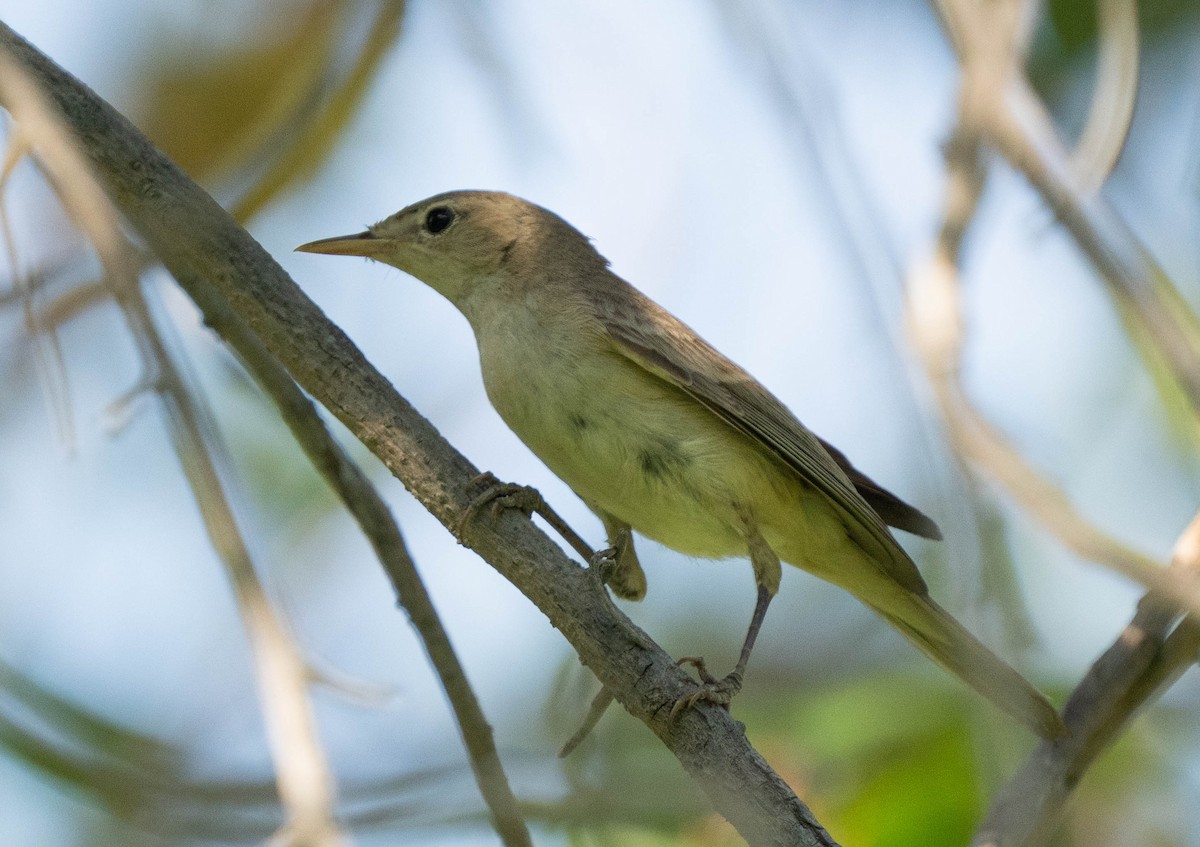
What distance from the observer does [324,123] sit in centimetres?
574

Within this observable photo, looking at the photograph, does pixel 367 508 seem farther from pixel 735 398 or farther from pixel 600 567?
pixel 735 398

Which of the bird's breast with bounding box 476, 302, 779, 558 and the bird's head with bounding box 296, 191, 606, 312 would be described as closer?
the bird's breast with bounding box 476, 302, 779, 558

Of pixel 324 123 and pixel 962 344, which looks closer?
pixel 962 344

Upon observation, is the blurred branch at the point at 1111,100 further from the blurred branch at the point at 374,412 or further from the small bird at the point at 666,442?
the blurred branch at the point at 374,412

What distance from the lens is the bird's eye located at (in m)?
5.19

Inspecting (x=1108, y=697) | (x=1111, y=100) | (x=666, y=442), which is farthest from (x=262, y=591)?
(x=1111, y=100)

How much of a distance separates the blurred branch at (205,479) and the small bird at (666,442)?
3.86 feet

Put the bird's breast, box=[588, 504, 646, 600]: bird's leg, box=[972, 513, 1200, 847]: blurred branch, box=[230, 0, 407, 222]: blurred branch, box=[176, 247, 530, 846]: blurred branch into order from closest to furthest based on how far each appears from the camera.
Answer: box=[176, 247, 530, 846]: blurred branch, box=[972, 513, 1200, 847]: blurred branch, the bird's breast, box=[588, 504, 646, 600]: bird's leg, box=[230, 0, 407, 222]: blurred branch

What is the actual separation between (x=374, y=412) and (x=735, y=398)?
1.69 m

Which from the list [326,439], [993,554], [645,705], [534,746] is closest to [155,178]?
[326,439]

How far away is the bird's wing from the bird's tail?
113mm

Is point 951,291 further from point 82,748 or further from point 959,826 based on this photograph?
point 82,748

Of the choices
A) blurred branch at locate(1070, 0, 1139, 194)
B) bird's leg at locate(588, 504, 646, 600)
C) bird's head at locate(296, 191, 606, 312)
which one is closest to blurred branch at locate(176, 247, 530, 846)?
bird's leg at locate(588, 504, 646, 600)

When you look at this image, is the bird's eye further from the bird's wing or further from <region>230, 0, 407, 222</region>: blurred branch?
the bird's wing
